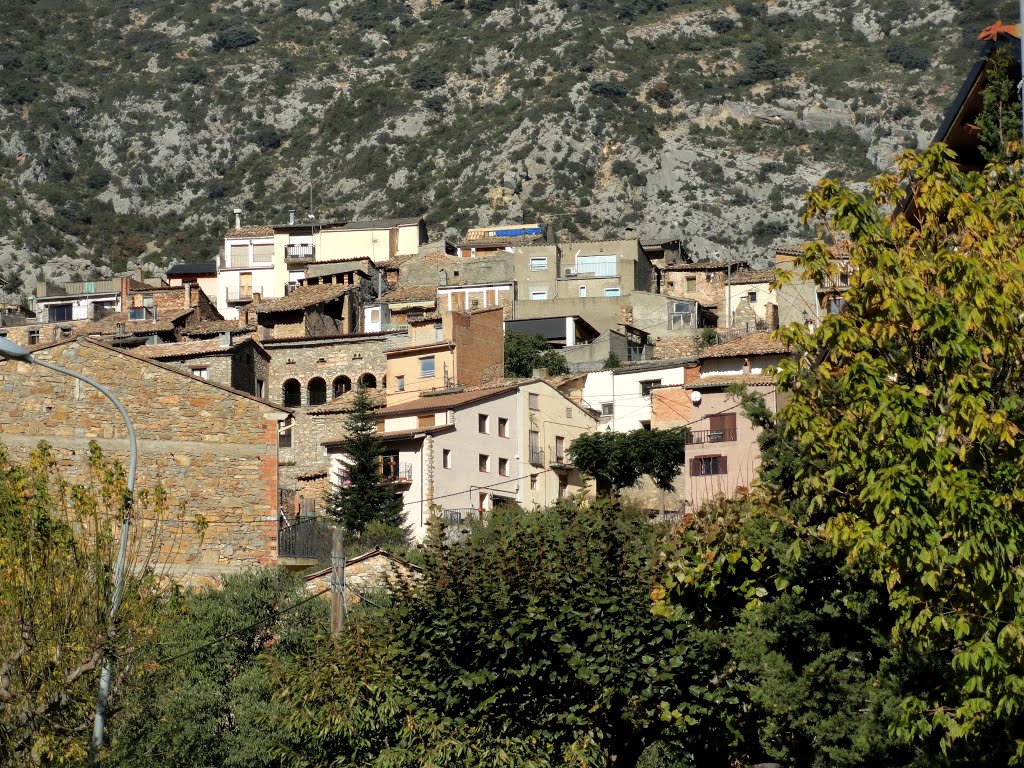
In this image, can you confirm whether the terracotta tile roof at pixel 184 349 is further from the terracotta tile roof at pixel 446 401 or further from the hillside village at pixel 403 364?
the terracotta tile roof at pixel 446 401

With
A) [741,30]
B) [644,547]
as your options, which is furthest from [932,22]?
[644,547]

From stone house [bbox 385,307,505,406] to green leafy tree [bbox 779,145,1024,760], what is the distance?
56.2 metres

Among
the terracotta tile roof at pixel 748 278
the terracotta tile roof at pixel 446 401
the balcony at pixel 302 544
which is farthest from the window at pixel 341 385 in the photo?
the balcony at pixel 302 544

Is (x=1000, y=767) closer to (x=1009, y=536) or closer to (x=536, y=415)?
(x=1009, y=536)

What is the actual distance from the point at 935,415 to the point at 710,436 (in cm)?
4780

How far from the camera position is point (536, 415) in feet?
218

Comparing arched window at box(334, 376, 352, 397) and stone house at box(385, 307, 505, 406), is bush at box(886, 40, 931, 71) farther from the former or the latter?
arched window at box(334, 376, 352, 397)

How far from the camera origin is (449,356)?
7312 centimetres

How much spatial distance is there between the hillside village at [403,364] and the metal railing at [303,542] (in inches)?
25.4

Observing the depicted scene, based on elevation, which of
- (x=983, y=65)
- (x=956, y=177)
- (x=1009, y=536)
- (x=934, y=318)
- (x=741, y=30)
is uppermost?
(x=741, y=30)

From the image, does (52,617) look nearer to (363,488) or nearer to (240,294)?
(363,488)

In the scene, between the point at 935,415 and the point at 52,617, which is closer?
the point at 935,415

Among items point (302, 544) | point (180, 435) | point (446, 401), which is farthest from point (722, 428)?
point (180, 435)

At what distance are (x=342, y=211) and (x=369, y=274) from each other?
167ft
